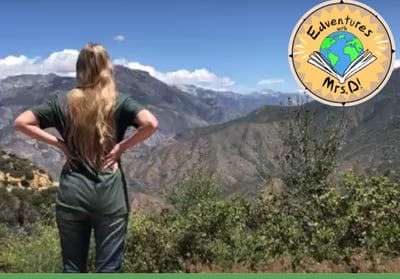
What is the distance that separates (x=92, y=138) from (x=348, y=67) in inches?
151

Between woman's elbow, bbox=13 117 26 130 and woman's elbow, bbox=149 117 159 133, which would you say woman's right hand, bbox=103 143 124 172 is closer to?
woman's elbow, bbox=149 117 159 133

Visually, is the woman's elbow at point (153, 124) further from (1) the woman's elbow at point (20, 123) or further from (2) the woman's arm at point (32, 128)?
(1) the woman's elbow at point (20, 123)

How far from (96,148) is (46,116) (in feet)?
1.21

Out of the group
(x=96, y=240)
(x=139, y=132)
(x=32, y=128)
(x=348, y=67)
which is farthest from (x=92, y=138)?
(x=348, y=67)

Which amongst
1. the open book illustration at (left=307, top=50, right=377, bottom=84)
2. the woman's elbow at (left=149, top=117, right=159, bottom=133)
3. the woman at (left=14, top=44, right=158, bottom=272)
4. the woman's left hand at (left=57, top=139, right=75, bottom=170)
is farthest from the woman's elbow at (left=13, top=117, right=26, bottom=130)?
the open book illustration at (left=307, top=50, right=377, bottom=84)

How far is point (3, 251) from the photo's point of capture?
1562 centimetres

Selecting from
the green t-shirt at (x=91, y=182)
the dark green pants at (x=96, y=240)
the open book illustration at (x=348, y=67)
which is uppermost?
the open book illustration at (x=348, y=67)

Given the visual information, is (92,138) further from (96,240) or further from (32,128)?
(96,240)

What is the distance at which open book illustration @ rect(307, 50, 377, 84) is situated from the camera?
6664mm

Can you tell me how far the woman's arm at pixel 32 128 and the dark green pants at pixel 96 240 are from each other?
410 mm

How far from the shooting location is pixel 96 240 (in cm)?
380

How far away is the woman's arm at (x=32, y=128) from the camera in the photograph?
Result: 3694 millimetres

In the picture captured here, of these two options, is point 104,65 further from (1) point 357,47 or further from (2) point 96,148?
(1) point 357,47

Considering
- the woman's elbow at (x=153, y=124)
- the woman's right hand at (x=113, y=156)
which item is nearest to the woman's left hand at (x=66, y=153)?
the woman's right hand at (x=113, y=156)
